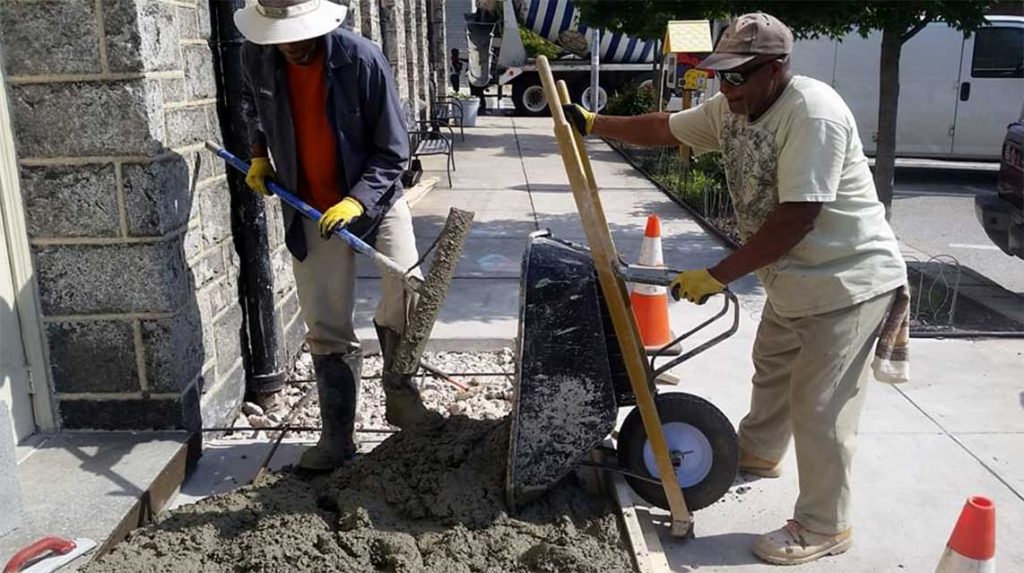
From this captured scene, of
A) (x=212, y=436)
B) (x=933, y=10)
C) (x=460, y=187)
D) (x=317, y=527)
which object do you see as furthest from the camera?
(x=460, y=187)

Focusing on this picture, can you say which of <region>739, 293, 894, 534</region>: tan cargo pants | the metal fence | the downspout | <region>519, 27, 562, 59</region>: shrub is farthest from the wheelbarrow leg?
<region>519, 27, 562, 59</region>: shrub

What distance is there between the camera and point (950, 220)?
9547mm

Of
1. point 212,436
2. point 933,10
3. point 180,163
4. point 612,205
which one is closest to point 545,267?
point 180,163

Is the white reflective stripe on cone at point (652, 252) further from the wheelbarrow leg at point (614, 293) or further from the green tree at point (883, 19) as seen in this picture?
the wheelbarrow leg at point (614, 293)

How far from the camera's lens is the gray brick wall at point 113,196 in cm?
311

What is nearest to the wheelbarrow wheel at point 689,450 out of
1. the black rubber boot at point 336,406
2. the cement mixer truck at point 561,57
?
the black rubber boot at point 336,406

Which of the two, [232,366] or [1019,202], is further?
[1019,202]

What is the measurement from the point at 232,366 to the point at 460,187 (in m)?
6.95

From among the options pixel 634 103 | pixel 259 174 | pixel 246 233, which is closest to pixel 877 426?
pixel 259 174

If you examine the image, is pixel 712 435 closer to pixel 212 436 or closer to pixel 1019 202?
pixel 212 436

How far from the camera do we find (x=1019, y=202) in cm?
598

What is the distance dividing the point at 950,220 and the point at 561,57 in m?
12.3

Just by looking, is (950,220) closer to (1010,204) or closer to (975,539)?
(1010,204)

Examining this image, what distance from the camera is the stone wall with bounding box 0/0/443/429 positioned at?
311 cm
